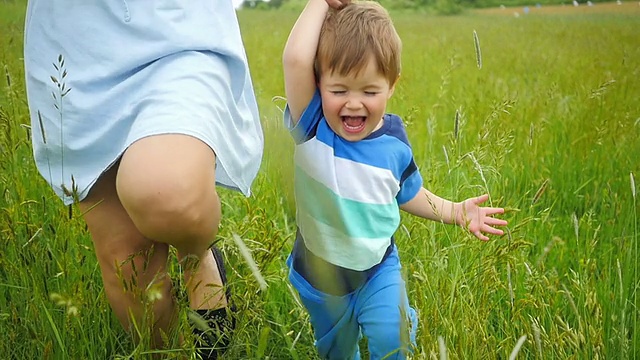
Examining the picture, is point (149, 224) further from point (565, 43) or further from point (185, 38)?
point (565, 43)

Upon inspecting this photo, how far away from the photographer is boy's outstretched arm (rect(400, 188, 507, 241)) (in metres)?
2.00

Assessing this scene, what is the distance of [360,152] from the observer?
1970 mm

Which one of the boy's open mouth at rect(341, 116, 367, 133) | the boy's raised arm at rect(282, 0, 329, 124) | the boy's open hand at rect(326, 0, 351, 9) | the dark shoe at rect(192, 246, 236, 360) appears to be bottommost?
the dark shoe at rect(192, 246, 236, 360)

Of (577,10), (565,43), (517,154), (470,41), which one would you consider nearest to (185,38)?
(517,154)

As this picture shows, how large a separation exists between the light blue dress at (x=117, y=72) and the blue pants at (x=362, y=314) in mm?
400

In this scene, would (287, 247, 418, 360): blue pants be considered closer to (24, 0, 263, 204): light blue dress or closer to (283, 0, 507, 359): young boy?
(283, 0, 507, 359): young boy

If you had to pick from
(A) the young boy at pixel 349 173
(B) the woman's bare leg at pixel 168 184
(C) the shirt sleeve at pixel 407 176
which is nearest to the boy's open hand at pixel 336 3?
(A) the young boy at pixel 349 173

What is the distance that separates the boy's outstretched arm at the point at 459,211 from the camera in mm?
1997

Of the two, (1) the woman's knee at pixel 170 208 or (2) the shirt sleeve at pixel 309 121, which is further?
(2) the shirt sleeve at pixel 309 121

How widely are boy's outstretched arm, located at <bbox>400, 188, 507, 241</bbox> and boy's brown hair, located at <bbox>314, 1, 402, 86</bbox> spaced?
35 cm

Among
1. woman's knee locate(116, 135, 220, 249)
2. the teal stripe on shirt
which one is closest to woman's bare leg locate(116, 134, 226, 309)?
woman's knee locate(116, 135, 220, 249)

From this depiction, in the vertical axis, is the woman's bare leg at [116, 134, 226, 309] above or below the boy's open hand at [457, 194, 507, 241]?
above

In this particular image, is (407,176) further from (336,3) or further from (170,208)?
(170,208)

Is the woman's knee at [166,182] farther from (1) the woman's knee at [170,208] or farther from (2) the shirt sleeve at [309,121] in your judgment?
(2) the shirt sleeve at [309,121]
